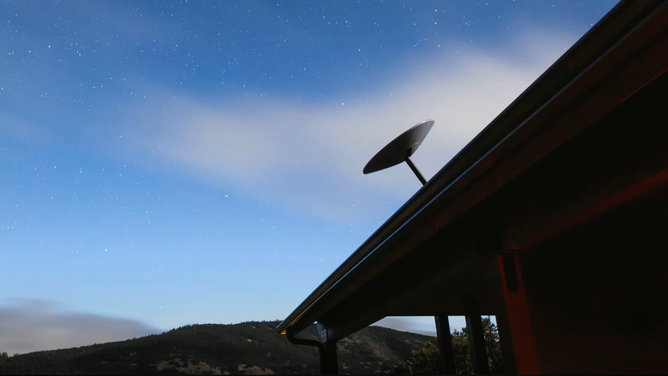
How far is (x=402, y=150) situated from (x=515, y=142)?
302 cm

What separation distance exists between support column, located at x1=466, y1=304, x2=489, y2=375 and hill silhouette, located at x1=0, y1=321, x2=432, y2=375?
28203 mm

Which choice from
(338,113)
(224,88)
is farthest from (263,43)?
(338,113)

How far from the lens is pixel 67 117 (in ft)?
31.6

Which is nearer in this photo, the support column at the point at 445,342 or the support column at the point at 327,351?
the support column at the point at 327,351

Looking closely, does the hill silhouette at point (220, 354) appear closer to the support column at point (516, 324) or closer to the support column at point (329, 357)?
the support column at point (329, 357)

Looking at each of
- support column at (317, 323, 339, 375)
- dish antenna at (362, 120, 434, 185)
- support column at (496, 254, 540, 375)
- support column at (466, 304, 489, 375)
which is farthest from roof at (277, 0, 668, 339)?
support column at (317, 323, 339, 375)

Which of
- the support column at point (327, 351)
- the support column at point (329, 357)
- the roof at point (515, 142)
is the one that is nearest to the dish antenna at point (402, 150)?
the roof at point (515, 142)

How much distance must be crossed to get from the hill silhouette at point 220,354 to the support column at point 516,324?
3272cm

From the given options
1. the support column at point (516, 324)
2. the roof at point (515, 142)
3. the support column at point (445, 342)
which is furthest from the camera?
the support column at point (445, 342)

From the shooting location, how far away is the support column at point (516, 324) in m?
3.24

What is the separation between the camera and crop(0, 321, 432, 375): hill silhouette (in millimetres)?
34281

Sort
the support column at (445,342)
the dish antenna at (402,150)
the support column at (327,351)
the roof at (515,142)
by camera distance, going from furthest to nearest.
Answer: the support column at (445,342), the support column at (327,351), the dish antenna at (402,150), the roof at (515,142)

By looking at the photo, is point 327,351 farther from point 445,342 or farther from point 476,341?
point 476,341

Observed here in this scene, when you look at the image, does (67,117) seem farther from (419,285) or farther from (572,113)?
(572,113)
